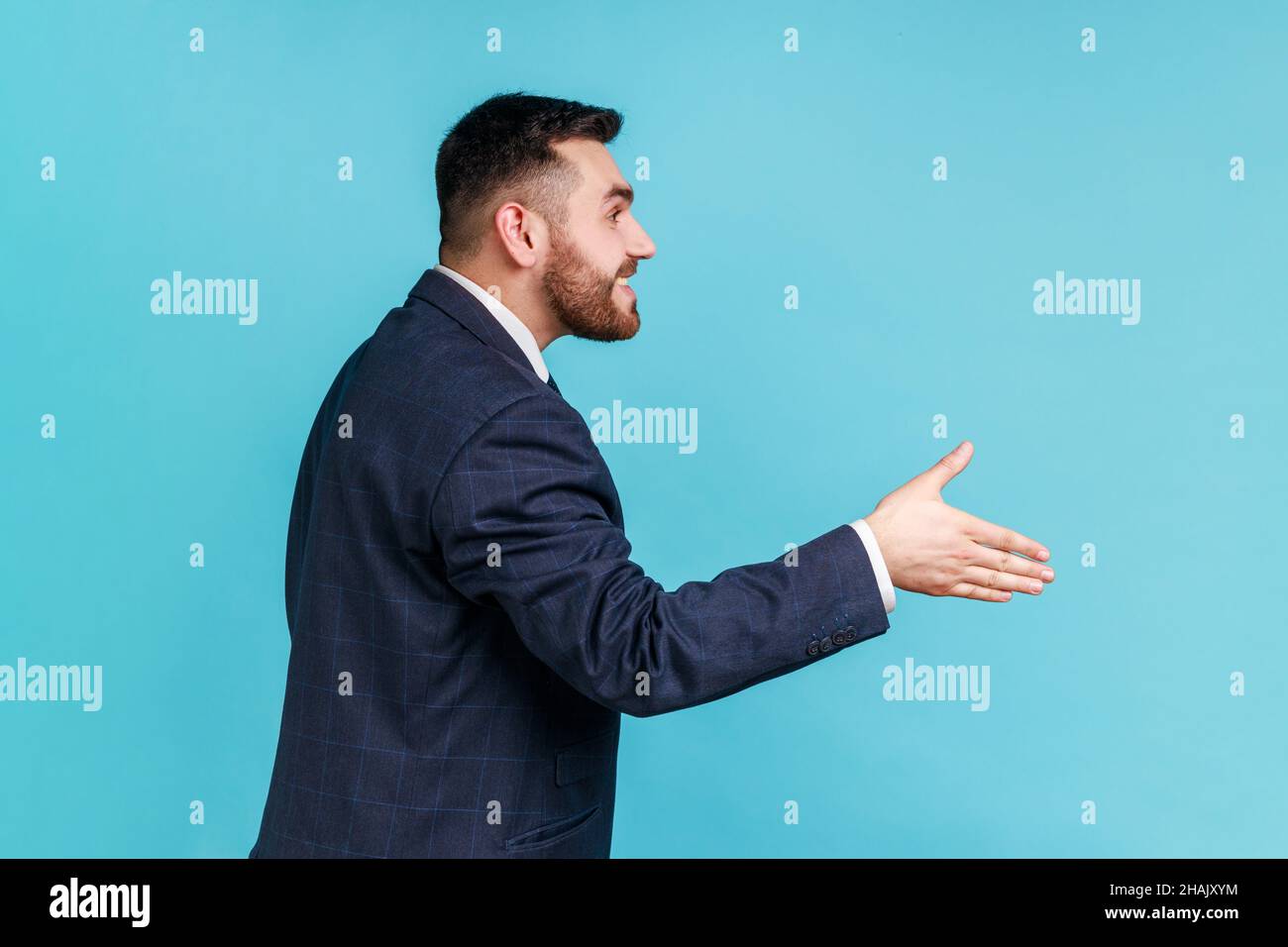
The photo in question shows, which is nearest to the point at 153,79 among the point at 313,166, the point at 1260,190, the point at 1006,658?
the point at 313,166

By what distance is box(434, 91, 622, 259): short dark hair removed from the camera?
1840 millimetres

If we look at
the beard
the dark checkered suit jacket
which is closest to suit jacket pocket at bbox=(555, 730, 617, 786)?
the dark checkered suit jacket

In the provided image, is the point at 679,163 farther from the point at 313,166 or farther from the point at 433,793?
the point at 433,793

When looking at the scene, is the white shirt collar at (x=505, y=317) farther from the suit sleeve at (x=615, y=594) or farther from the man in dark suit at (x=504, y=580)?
the suit sleeve at (x=615, y=594)

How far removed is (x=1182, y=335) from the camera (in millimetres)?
3146

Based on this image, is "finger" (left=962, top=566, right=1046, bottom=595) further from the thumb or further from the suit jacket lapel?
the suit jacket lapel

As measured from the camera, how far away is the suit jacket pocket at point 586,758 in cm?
170

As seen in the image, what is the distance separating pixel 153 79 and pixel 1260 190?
2.69 metres

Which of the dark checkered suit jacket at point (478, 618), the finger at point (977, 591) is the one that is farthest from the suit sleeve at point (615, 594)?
the finger at point (977, 591)

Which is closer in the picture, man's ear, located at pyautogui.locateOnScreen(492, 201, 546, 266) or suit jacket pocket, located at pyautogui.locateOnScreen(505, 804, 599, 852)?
suit jacket pocket, located at pyautogui.locateOnScreen(505, 804, 599, 852)

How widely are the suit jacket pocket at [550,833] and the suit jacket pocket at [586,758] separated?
51mm

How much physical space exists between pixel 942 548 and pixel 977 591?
0.27ft

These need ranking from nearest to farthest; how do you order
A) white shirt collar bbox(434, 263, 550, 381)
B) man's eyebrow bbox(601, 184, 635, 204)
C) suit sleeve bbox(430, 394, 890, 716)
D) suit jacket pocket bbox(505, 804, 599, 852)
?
1. suit sleeve bbox(430, 394, 890, 716)
2. suit jacket pocket bbox(505, 804, 599, 852)
3. white shirt collar bbox(434, 263, 550, 381)
4. man's eyebrow bbox(601, 184, 635, 204)

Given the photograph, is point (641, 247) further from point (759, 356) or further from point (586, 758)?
point (759, 356)
